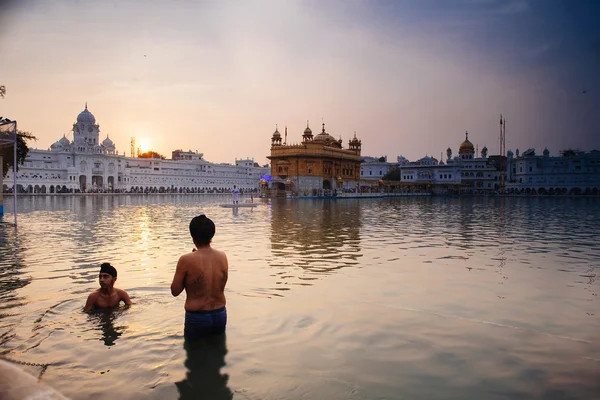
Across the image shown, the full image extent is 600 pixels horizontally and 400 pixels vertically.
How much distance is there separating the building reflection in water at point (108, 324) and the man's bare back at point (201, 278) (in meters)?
1.09

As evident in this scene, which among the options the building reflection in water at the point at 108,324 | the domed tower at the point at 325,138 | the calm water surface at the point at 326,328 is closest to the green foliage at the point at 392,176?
the domed tower at the point at 325,138

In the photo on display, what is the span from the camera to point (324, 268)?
31.4ft

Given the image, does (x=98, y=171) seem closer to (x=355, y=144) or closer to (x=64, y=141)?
(x=64, y=141)

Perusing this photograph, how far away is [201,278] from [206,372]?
2.95ft

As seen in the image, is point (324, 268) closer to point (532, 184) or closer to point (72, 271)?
point (72, 271)

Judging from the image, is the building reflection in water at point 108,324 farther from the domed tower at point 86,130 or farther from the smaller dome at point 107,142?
the smaller dome at point 107,142

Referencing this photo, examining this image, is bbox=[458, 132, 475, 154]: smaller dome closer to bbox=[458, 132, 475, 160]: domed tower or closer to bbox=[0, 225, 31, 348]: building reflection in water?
bbox=[458, 132, 475, 160]: domed tower

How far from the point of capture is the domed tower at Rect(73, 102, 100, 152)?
365 feet

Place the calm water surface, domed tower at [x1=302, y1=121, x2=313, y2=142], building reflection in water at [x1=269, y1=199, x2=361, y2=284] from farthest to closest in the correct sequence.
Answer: domed tower at [x1=302, y1=121, x2=313, y2=142] < building reflection in water at [x1=269, y1=199, x2=361, y2=284] < the calm water surface

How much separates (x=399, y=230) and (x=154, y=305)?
42.0 feet

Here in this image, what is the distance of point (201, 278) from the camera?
470cm

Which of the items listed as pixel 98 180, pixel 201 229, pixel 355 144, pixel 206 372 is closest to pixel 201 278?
pixel 201 229

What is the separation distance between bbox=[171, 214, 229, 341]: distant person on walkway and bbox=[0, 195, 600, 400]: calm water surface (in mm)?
235

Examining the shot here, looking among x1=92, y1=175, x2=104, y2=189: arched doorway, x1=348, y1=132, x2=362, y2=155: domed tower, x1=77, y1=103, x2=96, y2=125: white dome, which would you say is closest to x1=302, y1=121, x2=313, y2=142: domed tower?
x1=348, y1=132, x2=362, y2=155: domed tower
